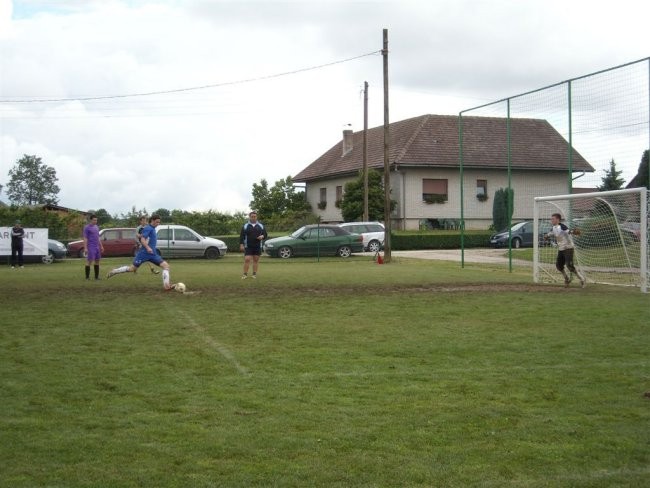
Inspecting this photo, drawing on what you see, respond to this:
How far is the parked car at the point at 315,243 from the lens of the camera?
33.2 m

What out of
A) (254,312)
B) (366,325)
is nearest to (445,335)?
(366,325)

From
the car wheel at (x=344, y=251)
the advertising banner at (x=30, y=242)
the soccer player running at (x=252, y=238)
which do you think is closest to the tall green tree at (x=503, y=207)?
the car wheel at (x=344, y=251)

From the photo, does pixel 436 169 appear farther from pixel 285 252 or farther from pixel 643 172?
pixel 643 172

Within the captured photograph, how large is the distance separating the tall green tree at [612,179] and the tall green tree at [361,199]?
86.6 feet

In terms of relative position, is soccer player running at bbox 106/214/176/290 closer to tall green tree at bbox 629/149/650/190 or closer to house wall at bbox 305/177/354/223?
tall green tree at bbox 629/149/650/190

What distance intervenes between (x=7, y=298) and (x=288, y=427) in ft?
35.7

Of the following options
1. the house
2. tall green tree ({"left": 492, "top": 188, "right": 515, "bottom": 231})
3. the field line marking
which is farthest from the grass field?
the house

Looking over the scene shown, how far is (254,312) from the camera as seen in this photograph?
1275 cm

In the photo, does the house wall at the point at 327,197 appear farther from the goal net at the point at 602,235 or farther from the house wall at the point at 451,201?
the goal net at the point at 602,235

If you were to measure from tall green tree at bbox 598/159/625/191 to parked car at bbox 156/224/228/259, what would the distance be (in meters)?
18.0

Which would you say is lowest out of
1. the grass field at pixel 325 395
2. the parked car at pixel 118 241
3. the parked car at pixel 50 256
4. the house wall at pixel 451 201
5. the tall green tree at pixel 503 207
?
the grass field at pixel 325 395

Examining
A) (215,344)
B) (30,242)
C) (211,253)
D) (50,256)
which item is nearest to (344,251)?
(211,253)

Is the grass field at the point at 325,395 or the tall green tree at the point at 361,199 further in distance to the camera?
the tall green tree at the point at 361,199

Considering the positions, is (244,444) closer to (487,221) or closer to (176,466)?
(176,466)
